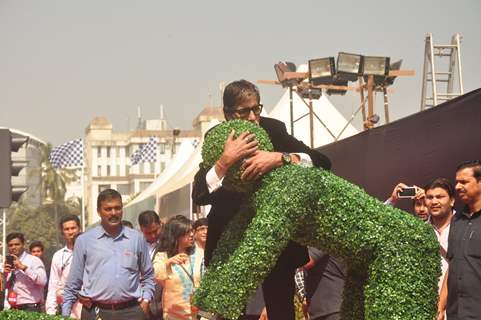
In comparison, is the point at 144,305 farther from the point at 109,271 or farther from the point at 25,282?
the point at 25,282

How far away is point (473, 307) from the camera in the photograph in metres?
5.98

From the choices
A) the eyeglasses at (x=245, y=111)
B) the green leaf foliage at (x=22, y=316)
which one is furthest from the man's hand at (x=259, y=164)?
the green leaf foliage at (x=22, y=316)

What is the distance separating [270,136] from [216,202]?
0.46m

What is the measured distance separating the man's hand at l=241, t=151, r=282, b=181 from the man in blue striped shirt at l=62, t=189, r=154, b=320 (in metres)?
Answer: 3.50

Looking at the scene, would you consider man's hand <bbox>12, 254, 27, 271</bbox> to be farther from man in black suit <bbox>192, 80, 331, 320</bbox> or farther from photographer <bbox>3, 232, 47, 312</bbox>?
man in black suit <bbox>192, 80, 331, 320</bbox>

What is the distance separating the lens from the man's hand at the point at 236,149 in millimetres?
4703

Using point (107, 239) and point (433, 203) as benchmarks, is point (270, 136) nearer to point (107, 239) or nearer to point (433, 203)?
point (433, 203)

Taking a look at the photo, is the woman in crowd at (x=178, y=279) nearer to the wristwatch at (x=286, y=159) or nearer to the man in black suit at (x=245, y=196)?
the man in black suit at (x=245, y=196)

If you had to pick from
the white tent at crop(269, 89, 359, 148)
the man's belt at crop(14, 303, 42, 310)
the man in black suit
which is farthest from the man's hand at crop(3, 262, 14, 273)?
the white tent at crop(269, 89, 359, 148)

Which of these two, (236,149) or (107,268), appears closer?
(236,149)

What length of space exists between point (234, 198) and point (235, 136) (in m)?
0.43

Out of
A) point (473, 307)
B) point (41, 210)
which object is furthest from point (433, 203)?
point (41, 210)

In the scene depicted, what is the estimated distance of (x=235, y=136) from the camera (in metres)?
4.79

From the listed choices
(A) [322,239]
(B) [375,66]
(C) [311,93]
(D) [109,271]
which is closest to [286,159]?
(A) [322,239]
